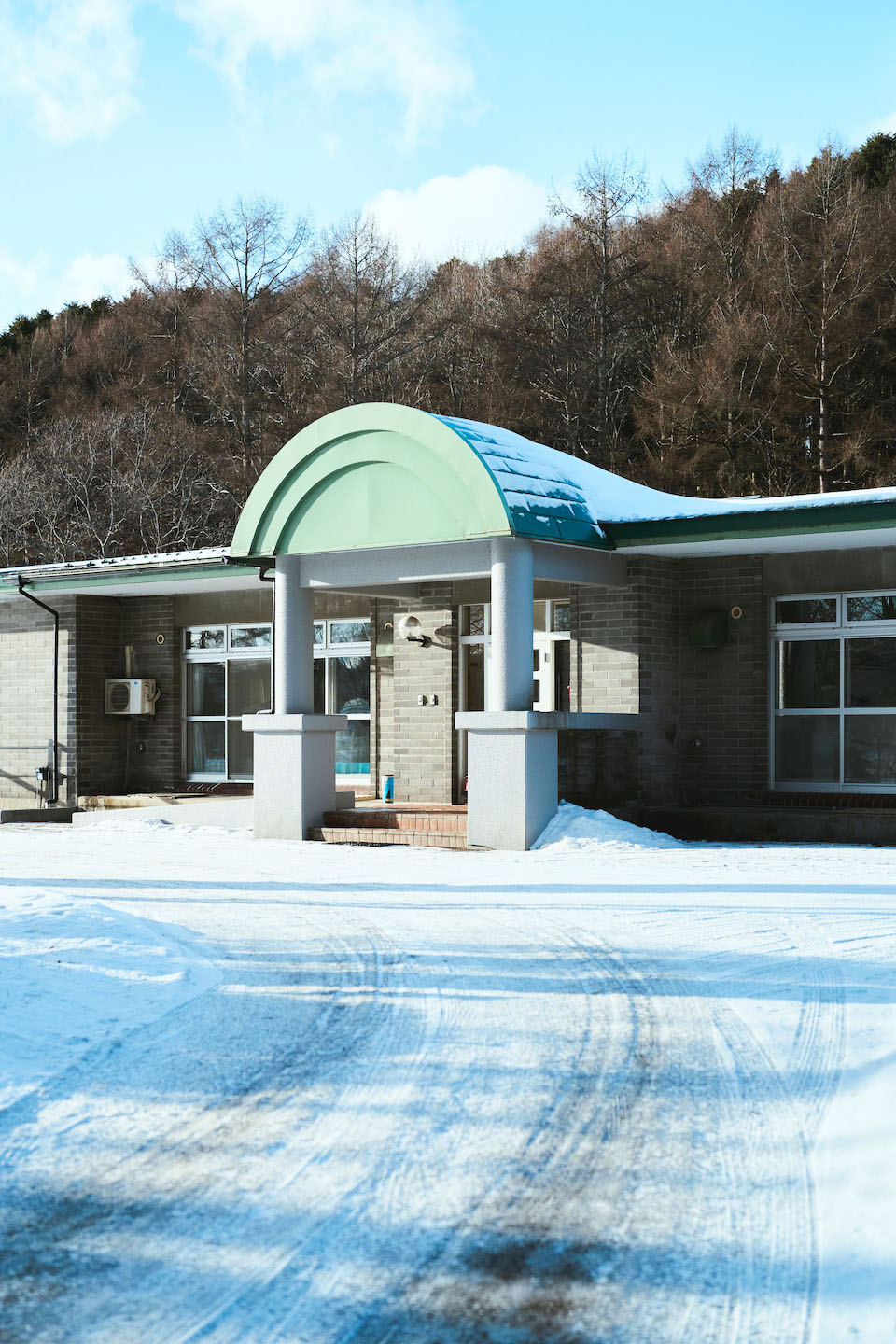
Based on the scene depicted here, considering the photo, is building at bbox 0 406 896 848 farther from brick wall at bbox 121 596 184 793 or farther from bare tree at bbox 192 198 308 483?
bare tree at bbox 192 198 308 483

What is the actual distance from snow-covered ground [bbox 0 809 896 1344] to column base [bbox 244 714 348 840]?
6.78 metres

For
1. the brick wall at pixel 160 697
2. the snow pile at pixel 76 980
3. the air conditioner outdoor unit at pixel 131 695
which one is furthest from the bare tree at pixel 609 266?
the snow pile at pixel 76 980

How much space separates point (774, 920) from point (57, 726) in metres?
14.8

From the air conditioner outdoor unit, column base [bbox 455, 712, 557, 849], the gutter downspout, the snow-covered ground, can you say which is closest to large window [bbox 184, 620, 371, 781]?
the air conditioner outdoor unit

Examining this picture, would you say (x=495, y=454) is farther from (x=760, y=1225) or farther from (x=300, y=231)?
(x=300, y=231)

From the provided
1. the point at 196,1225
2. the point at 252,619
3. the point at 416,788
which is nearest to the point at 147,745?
the point at 252,619

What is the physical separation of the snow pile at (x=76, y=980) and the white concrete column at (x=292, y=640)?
748 centimetres

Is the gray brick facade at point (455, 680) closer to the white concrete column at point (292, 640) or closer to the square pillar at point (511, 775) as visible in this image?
the square pillar at point (511, 775)

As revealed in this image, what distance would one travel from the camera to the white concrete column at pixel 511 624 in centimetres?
1491

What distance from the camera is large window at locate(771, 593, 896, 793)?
16.4 m

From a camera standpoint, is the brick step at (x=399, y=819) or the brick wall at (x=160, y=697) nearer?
the brick step at (x=399, y=819)

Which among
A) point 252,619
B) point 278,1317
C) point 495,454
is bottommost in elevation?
point 278,1317

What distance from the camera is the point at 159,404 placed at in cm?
4116

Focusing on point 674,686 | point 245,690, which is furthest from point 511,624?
point 245,690
